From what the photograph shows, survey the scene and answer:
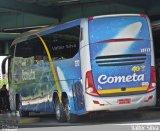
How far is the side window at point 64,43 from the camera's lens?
718 inches

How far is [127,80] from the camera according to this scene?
56.5 ft

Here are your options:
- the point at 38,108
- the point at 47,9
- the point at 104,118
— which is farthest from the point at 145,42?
the point at 47,9

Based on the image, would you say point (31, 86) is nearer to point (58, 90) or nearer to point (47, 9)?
point (58, 90)

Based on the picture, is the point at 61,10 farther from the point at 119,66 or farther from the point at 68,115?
the point at 119,66

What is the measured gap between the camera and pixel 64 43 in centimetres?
1928

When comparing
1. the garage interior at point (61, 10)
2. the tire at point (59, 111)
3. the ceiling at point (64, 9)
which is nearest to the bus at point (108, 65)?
the tire at point (59, 111)

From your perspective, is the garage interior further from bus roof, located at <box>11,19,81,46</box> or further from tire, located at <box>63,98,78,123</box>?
tire, located at <box>63,98,78,123</box>

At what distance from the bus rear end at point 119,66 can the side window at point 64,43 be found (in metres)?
1.03

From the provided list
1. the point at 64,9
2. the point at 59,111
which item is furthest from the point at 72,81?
the point at 64,9

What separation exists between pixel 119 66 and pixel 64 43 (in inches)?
116

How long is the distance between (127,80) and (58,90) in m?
3.46

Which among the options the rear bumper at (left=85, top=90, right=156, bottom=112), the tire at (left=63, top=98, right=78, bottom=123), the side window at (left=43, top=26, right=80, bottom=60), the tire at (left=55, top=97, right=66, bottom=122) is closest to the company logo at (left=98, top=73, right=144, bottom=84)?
the rear bumper at (left=85, top=90, right=156, bottom=112)

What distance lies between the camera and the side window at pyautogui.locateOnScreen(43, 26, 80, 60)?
1823cm

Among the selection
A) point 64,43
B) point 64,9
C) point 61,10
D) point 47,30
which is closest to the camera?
point 64,43
